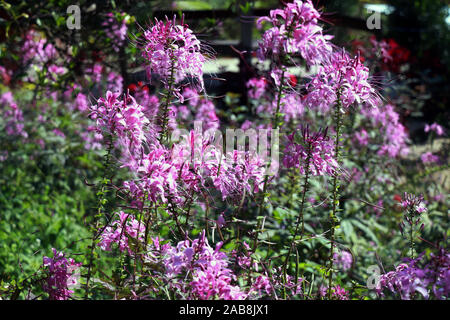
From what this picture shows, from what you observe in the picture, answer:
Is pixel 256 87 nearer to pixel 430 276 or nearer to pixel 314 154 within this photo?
pixel 314 154

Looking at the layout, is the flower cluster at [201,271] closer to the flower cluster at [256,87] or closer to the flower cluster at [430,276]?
the flower cluster at [430,276]

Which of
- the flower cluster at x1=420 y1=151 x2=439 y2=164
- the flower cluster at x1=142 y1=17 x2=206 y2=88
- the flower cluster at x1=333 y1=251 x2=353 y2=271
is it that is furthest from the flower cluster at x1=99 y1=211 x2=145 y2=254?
the flower cluster at x1=420 y1=151 x2=439 y2=164

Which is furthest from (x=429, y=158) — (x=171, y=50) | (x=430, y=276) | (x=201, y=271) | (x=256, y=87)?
(x=201, y=271)

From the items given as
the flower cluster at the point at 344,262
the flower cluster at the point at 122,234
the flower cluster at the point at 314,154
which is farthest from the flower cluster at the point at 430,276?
the flower cluster at the point at 344,262

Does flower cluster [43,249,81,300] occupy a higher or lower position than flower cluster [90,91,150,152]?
lower

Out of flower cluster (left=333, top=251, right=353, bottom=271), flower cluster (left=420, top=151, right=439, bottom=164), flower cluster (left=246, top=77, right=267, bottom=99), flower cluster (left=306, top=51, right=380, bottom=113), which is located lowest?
flower cluster (left=333, top=251, right=353, bottom=271)

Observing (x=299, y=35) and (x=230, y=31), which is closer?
(x=299, y=35)

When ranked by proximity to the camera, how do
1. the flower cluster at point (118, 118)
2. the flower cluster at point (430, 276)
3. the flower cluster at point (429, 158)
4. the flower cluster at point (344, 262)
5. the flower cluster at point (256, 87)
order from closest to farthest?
the flower cluster at point (430, 276)
the flower cluster at point (118, 118)
the flower cluster at point (344, 262)
the flower cluster at point (256, 87)
the flower cluster at point (429, 158)

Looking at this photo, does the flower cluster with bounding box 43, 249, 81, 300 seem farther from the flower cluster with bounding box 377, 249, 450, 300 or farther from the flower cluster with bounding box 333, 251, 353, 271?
the flower cluster with bounding box 333, 251, 353, 271

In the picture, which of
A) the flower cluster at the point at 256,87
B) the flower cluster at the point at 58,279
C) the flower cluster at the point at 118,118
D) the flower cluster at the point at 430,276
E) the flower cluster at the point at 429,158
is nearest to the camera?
the flower cluster at the point at 430,276

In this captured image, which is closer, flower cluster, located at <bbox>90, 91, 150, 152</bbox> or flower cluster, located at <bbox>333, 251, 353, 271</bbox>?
flower cluster, located at <bbox>90, 91, 150, 152</bbox>

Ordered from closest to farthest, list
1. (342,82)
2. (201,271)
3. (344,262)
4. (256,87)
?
(201,271)
(342,82)
(344,262)
(256,87)
